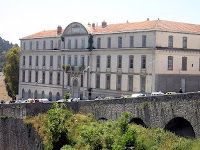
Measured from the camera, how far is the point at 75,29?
201 ft

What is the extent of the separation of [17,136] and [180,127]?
16177mm

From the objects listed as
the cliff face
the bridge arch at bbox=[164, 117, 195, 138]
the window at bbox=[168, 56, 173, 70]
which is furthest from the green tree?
the bridge arch at bbox=[164, 117, 195, 138]

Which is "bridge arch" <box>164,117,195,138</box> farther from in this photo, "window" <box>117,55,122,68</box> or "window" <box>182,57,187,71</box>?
"window" <box>117,55,122,68</box>

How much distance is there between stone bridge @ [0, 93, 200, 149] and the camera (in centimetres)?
2862

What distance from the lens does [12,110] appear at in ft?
132

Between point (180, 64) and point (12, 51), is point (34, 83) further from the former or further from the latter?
point (180, 64)

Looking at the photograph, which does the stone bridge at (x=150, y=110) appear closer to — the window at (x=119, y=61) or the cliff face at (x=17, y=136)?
the cliff face at (x=17, y=136)

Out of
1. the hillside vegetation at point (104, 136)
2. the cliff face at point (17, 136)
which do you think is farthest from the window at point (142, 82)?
the cliff face at point (17, 136)

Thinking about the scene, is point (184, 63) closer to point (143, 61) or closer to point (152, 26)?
point (143, 61)

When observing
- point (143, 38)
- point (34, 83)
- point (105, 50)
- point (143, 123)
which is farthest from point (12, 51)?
point (143, 123)

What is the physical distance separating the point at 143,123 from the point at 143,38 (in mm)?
18524

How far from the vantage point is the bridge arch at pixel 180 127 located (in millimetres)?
30609

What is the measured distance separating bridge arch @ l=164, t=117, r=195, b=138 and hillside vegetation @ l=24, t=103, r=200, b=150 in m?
1.36

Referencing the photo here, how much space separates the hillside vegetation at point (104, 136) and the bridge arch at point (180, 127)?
1360mm
